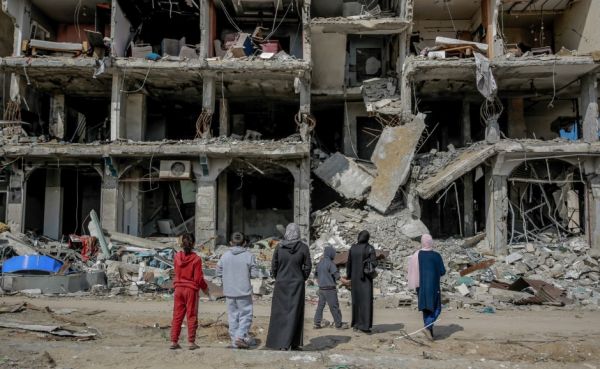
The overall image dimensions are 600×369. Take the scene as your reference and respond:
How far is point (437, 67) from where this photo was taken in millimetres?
18609

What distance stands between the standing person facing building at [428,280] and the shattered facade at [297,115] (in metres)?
9.89

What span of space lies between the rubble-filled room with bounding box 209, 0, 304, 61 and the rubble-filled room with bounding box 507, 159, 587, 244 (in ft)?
33.3

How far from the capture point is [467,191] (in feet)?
68.9

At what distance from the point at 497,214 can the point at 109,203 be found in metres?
13.8

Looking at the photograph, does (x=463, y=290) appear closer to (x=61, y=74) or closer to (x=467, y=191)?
(x=467, y=191)

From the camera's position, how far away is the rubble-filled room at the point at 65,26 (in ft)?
63.8

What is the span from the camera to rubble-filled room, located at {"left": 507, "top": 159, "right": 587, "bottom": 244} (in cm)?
1917

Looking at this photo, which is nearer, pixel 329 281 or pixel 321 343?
pixel 321 343

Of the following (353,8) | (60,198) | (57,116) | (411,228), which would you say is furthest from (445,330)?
(57,116)

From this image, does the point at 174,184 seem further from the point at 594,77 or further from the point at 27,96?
the point at 594,77

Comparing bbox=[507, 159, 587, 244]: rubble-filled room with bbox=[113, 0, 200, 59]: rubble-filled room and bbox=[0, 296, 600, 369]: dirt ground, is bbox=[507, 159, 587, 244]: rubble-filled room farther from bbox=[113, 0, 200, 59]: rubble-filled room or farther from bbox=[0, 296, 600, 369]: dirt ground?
bbox=[113, 0, 200, 59]: rubble-filled room

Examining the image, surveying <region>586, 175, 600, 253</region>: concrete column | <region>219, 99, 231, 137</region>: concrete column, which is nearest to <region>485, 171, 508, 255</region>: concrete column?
<region>586, 175, 600, 253</region>: concrete column

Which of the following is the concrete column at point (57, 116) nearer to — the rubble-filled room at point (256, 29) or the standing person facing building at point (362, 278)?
the rubble-filled room at point (256, 29)

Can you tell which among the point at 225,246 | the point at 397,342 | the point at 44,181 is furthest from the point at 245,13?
the point at 397,342
